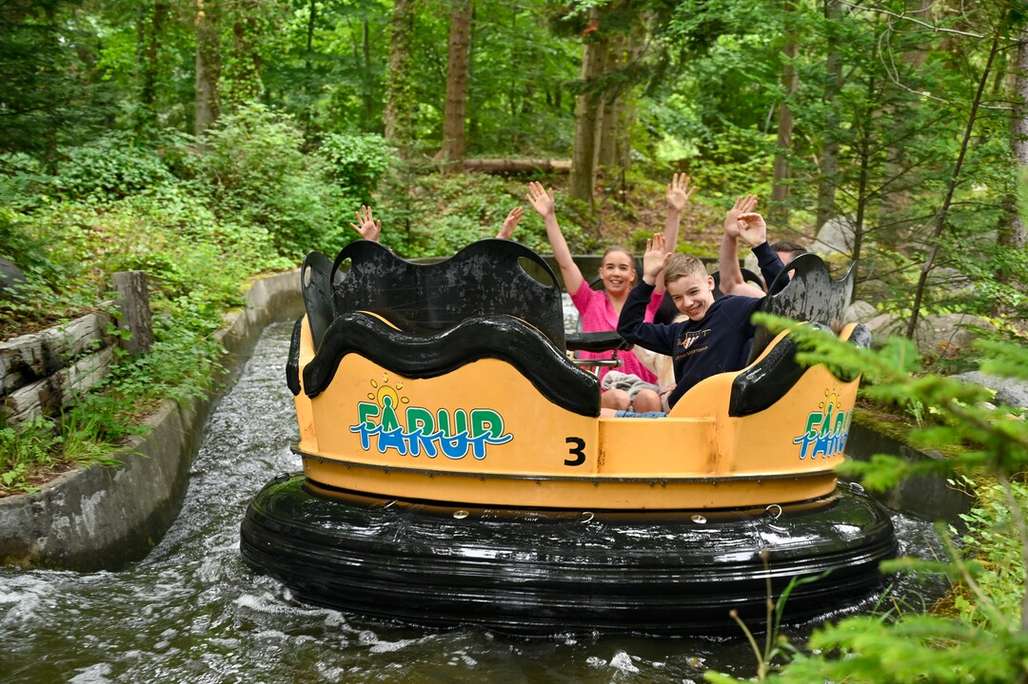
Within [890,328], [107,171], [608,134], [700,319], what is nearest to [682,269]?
[700,319]

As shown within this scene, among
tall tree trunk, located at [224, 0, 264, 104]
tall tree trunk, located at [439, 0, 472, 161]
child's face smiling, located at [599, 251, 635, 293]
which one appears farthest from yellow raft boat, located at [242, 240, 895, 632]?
tall tree trunk, located at [439, 0, 472, 161]

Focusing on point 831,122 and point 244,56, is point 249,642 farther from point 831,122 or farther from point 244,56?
point 244,56

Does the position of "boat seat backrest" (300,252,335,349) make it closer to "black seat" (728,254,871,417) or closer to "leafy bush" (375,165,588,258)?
"black seat" (728,254,871,417)

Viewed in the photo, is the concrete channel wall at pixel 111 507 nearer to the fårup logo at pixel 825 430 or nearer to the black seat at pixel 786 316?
the black seat at pixel 786 316

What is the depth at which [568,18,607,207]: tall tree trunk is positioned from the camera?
52.5 ft

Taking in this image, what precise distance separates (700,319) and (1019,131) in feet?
11.6

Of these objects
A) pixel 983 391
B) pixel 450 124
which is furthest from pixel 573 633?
pixel 450 124

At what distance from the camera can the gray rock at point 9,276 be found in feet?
17.4

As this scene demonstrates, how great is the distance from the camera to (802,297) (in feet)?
13.7

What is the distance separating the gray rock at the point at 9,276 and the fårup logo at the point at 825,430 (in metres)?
4.31

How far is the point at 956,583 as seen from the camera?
14.0ft

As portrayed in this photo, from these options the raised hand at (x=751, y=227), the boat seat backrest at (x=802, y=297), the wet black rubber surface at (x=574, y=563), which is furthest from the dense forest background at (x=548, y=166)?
the raised hand at (x=751, y=227)

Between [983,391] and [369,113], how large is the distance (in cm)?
2312

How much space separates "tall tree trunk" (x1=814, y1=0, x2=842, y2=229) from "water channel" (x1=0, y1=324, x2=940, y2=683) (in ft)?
12.9
